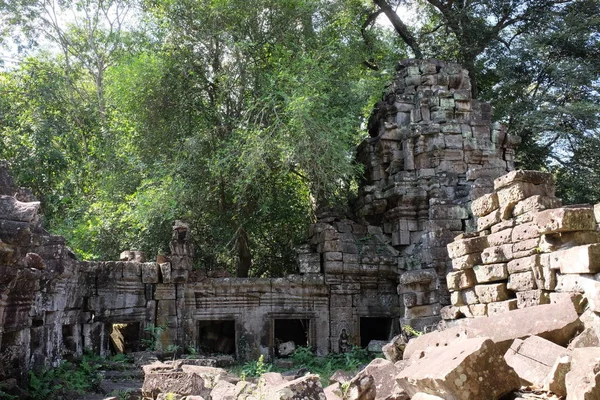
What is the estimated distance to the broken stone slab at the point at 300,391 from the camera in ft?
15.9

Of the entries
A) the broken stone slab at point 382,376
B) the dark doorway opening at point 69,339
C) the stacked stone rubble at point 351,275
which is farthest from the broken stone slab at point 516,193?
the dark doorway opening at point 69,339

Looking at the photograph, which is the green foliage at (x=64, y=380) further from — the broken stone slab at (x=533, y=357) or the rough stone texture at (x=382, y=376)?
the broken stone slab at (x=533, y=357)

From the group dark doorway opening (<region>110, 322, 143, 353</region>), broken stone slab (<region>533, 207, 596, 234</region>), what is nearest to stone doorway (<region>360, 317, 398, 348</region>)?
dark doorway opening (<region>110, 322, 143, 353</region>)

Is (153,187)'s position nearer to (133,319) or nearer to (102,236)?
(102,236)

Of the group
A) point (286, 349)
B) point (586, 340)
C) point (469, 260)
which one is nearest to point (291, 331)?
point (286, 349)

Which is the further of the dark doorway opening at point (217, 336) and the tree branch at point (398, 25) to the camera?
the tree branch at point (398, 25)

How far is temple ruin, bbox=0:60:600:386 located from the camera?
796 centimetres

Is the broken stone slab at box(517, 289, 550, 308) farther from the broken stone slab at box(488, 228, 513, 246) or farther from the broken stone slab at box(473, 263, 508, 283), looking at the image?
the broken stone slab at box(488, 228, 513, 246)

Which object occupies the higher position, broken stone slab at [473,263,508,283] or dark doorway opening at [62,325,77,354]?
broken stone slab at [473,263,508,283]

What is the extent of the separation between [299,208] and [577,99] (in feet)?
28.1

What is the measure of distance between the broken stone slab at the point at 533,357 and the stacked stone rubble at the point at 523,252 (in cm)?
63

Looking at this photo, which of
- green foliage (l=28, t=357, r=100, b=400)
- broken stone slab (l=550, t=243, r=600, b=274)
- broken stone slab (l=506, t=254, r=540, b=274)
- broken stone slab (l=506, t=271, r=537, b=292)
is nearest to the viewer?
broken stone slab (l=550, t=243, r=600, b=274)

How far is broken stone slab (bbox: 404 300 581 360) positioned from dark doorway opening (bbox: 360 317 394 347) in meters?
8.40

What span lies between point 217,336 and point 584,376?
35.6ft
